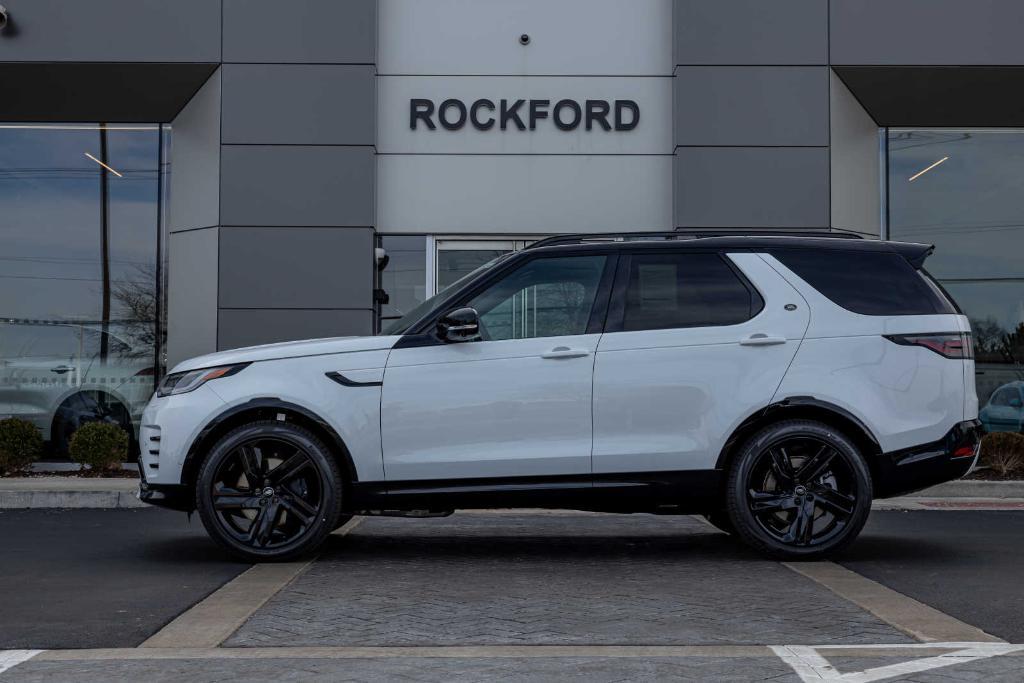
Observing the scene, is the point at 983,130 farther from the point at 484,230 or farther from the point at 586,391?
the point at 586,391

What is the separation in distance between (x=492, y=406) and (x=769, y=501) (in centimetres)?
159

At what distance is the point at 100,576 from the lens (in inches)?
269

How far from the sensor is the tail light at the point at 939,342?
23.7 ft

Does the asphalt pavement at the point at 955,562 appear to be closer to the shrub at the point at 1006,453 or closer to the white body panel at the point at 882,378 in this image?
the white body panel at the point at 882,378

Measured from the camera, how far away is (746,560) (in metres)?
7.27

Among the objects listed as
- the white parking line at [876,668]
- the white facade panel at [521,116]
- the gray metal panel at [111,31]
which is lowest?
the white parking line at [876,668]

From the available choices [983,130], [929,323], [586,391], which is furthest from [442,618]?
[983,130]

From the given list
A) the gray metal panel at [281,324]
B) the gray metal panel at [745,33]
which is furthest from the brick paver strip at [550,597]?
the gray metal panel at [745,33]

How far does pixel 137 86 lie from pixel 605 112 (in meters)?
5.36

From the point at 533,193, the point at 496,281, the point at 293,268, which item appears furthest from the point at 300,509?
the point at 533,193

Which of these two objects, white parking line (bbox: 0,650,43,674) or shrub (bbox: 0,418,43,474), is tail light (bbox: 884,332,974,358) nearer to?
white parking line (bbox: 0,650,43,674)

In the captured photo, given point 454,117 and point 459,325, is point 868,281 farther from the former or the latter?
point 454,117

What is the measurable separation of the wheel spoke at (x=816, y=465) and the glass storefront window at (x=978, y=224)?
30.2 ft

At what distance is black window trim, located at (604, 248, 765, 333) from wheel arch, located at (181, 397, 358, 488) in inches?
62.6
